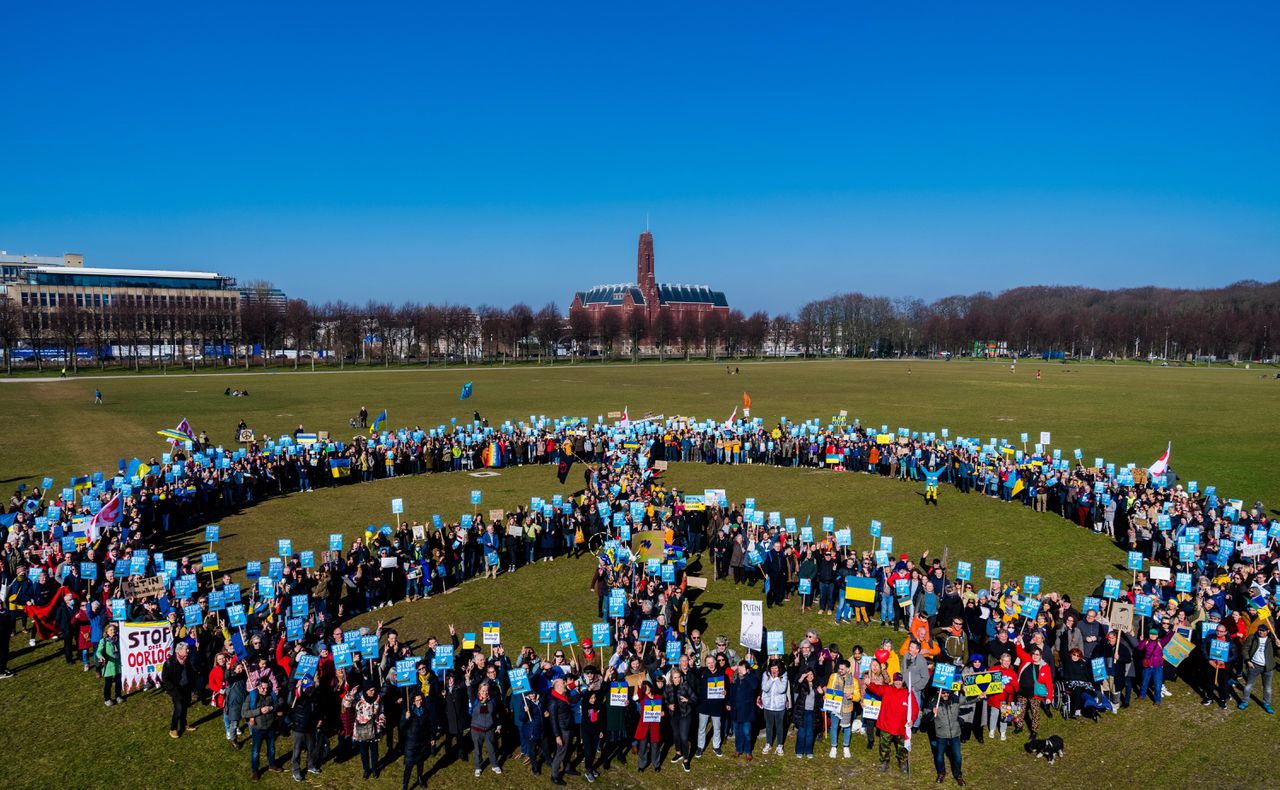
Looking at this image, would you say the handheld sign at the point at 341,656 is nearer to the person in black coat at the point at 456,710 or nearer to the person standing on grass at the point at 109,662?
the person in black coat at the point at 456,710

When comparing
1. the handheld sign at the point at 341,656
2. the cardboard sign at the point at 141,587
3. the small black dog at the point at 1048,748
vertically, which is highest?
the handheld sign at the point at 341,656

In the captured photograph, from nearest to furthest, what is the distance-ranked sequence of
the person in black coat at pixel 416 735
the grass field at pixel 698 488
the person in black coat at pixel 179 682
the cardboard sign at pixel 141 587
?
1. the person in black coat at pixel 416 735
2. the grass field at pixel 698 488
3. the person in black coat at pixel 179 682
4. the cardboard sign at pixel 141 587

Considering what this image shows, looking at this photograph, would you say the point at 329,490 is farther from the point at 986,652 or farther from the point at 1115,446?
the point at 1115,446

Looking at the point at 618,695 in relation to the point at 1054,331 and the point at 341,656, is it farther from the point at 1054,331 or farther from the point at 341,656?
the point at 1054,331

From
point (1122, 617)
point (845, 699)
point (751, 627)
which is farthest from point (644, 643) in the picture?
point (1122, 617)

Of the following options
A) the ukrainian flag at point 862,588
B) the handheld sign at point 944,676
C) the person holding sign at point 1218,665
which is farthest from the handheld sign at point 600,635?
the person holding sign at point 1218,665

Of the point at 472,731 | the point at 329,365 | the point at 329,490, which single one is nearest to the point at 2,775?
the point at 472,731
